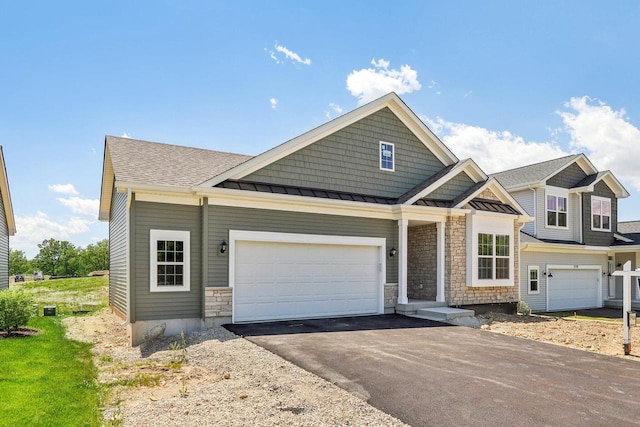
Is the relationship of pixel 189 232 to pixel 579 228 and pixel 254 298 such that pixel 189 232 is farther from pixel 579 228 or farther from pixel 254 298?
pixel 579 228

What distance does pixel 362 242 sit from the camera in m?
12.7

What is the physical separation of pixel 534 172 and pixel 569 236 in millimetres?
3433

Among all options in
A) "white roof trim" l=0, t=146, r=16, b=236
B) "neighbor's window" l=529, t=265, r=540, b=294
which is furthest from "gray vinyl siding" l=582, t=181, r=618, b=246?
"white roof trim" l=0, t=146, r=16, b=236

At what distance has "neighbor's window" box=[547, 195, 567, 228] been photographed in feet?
63.6

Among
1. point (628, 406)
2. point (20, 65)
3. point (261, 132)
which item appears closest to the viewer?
point (628, 406)

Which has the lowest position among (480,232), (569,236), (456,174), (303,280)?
(303,280)

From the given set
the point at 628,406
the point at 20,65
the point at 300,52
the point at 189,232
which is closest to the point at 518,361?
the point at 628,406

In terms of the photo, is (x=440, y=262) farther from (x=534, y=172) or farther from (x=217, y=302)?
(x=534, y=172)

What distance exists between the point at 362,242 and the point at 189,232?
16.7 ft

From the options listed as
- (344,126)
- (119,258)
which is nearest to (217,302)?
(119,258)

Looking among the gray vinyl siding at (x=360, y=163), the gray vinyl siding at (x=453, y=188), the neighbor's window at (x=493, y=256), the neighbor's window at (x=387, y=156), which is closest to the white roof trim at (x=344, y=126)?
the gray vinyl siding at (x=360, y=163)

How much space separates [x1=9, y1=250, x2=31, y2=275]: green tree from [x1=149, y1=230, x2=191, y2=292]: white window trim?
3276 inches

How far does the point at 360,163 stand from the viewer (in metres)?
13.3

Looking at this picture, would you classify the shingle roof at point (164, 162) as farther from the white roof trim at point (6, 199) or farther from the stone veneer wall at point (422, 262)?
the stone veneer wall at point (422, 262)
